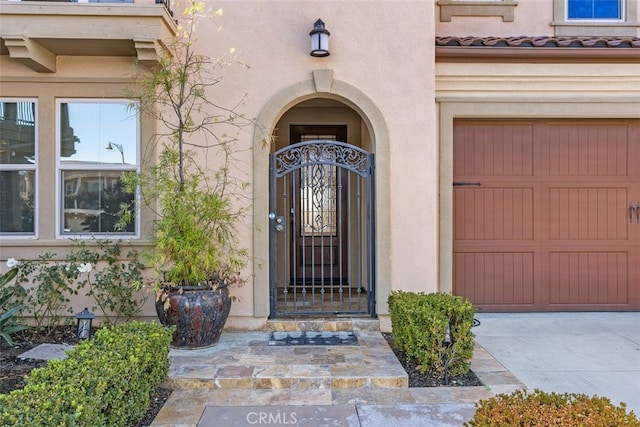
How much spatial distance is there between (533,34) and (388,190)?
3.21m

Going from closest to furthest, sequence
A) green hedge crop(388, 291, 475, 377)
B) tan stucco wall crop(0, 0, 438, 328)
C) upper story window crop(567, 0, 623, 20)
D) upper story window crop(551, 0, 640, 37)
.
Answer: green hedge crop(388, 291, 475, 377), tan stucco wall crop(0, 0, 438, 328), upper story window crop(551, 0, 640, 37), upper story window crop(567, 0, 623, 20)

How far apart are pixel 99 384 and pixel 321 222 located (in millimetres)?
3700

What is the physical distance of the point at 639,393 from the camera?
364 centimetres

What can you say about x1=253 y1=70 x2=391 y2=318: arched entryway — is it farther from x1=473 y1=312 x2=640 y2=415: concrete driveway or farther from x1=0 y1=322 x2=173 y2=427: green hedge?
x1=0 y1=322 x2=173 y2=427: green hedge

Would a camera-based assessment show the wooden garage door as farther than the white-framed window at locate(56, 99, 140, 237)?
Yes

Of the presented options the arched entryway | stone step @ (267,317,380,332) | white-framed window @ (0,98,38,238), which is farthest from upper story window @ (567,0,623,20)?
white-framed window @ (0,98,38,238)

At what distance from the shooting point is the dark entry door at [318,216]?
638 centimetres

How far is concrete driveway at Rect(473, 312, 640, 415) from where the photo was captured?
380 cm

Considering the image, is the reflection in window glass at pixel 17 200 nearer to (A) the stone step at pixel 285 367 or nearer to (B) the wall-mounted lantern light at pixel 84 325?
(B) the wall-mounted lantern light at pixel 84 325

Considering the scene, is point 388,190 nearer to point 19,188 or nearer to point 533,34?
point 533,34

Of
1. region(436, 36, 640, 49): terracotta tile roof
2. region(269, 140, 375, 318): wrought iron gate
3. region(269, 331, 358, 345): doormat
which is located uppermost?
region(436, 36, 640, 49): terracotta tile roof

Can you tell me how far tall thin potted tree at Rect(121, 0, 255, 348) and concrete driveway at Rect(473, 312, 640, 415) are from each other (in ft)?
9.47

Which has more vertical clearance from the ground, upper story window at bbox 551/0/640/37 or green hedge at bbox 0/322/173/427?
upper story window at bbox 551/0/640/37

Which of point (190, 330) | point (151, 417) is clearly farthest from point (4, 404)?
point (190, 330)
